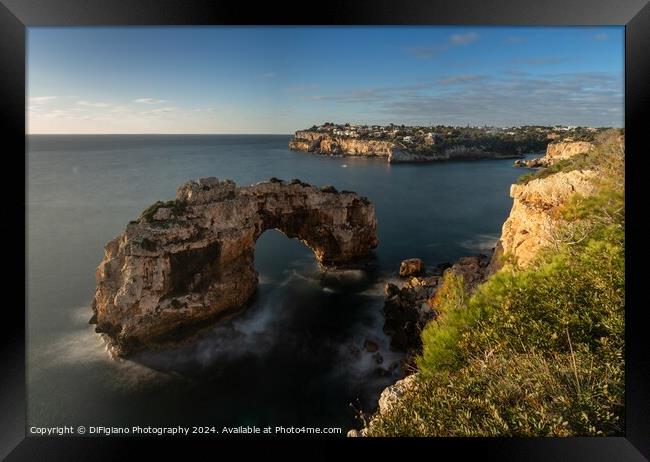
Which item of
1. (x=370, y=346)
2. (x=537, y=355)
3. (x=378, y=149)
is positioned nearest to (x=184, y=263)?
(x=370, y=346)

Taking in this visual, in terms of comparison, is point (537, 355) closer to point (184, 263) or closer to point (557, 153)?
point (557, 153)

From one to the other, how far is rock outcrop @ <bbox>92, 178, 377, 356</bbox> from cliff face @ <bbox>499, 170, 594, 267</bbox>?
6496mm

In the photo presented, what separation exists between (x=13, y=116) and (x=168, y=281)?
633cm

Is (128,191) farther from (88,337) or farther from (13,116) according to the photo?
(13,116)

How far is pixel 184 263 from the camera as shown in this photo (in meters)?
9.95

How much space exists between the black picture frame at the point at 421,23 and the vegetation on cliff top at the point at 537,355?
0.26 m

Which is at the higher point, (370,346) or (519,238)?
Answer: (519,238)

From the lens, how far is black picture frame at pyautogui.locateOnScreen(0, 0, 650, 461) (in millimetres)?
3518

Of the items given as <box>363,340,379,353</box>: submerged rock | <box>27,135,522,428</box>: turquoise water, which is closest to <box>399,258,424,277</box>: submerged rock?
<box>27,135,522,428</box>: turquoise water

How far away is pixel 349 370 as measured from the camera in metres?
8.34

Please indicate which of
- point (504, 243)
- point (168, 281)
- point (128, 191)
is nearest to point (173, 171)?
point (128, 191)

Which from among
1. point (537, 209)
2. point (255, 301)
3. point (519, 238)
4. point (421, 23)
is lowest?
point (255, 301)

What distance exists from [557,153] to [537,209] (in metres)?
1.87

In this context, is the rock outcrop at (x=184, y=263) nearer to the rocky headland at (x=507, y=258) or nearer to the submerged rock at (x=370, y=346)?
the submerged rock at (x=370, y=346)
